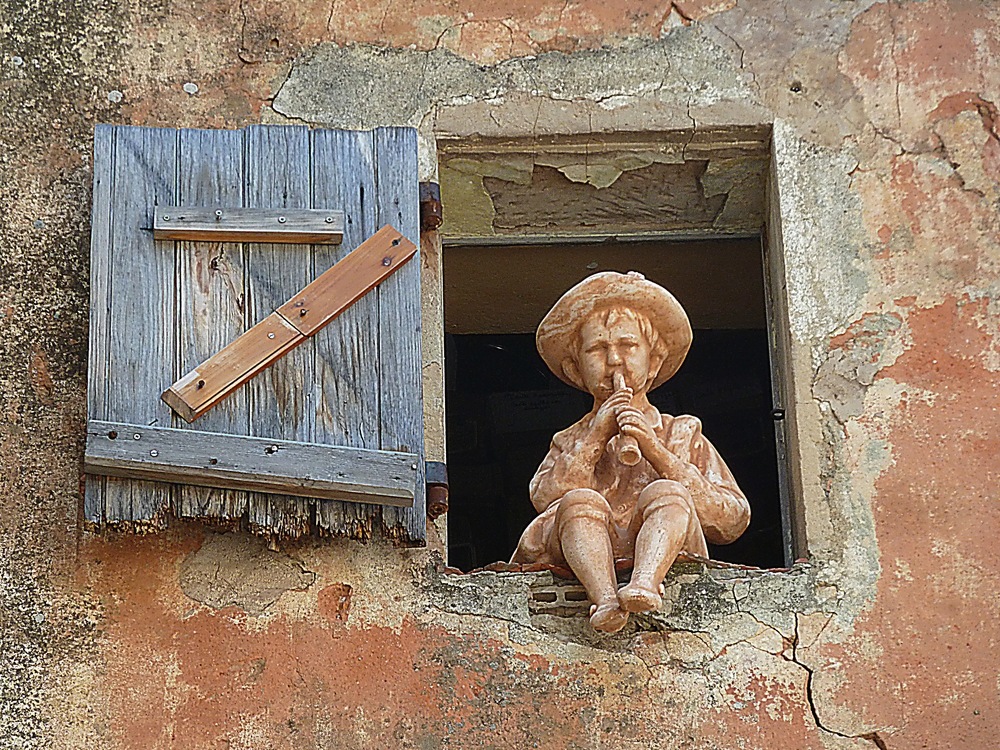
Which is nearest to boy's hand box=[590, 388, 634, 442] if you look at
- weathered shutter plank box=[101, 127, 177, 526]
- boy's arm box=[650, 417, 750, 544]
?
boy's arm box=[650, 417, 750, 544]

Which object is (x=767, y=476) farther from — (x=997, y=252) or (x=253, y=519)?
(x=253, y=519)

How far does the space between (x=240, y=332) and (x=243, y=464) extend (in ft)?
1.47

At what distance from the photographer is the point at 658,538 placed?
511cm

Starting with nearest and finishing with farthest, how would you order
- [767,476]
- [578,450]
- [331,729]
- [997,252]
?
1. [331,729]
2. [578,450]
3. [997,252]
4. [767,476]

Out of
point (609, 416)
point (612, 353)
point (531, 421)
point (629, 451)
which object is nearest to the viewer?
point (629, 451)

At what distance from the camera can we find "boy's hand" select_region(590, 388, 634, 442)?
547cm

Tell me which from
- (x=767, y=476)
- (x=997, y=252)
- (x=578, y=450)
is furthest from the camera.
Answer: (x=767, y=476)

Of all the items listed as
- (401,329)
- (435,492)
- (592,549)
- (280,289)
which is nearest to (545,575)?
(592,549)

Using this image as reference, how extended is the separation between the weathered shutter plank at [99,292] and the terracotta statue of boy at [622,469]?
1.27 meters

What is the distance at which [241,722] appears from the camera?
5.20 m

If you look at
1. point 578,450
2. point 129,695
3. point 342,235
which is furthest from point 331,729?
point 342,235

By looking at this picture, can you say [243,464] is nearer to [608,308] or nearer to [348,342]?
[348,342]

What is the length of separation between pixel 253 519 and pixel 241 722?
571 mm

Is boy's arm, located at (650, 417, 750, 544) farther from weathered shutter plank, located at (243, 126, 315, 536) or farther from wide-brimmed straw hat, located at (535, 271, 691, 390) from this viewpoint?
weathered shutter plank, located at (243, 126, 315, 536)
